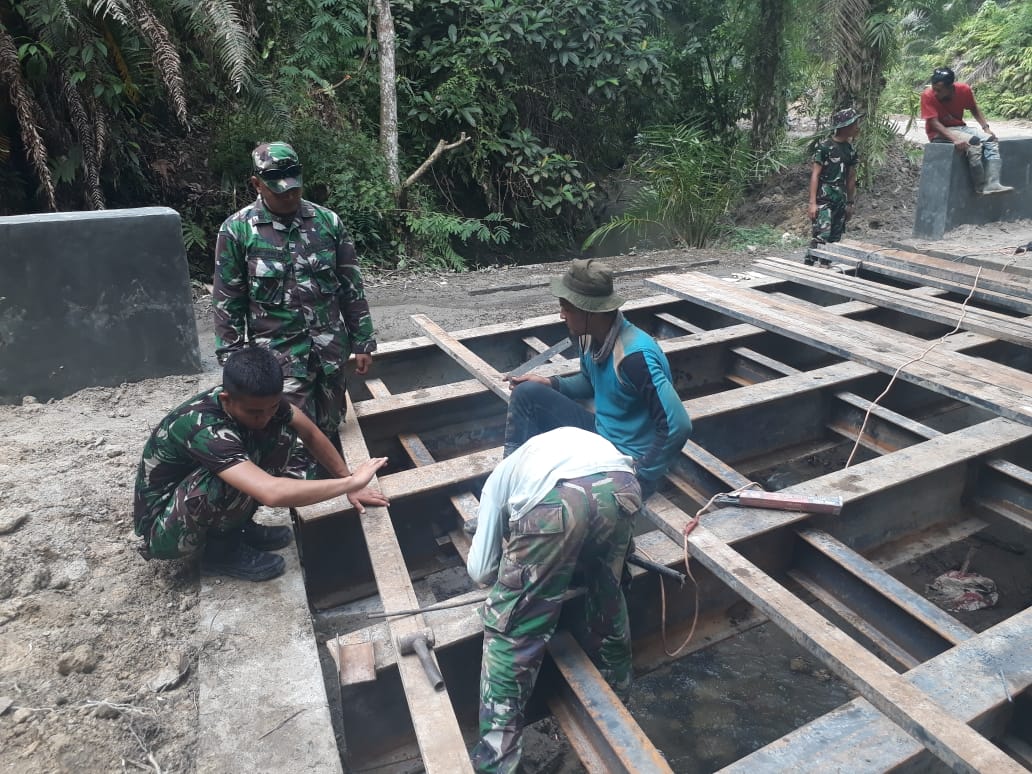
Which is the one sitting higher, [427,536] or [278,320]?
[278,320]

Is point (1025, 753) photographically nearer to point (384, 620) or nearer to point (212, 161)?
point (384, 620)

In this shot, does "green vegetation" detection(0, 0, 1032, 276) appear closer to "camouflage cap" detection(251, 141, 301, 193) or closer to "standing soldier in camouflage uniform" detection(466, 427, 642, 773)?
"camouflage cap" detection(251, 141, 301, 193)

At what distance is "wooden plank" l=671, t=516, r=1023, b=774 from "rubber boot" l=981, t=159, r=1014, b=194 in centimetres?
672

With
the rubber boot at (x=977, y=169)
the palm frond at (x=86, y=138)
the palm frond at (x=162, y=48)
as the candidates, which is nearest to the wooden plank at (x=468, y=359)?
the palm frond at (x=162, y=48)

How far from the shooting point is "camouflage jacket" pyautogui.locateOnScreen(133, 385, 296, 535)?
2533 millimetres

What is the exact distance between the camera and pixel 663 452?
274 centimetres

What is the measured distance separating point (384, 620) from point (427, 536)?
736 millimetres

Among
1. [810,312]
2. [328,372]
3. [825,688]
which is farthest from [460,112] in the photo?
[825,688]

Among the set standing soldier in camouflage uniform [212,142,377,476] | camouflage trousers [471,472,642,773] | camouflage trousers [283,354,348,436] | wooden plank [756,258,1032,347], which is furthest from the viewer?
wooden plank [756,258,1032,347]

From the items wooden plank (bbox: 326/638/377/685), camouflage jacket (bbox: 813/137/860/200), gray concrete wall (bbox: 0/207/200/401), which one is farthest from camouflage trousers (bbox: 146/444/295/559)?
camouflage jacket (bbox: 813/137/860/200)

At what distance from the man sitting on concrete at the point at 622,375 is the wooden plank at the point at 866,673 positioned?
386 millimetres

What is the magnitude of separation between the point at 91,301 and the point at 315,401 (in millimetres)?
1638

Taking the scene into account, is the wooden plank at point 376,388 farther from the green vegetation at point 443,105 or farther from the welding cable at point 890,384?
the green vegetation at point 443,105

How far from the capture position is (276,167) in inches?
125
